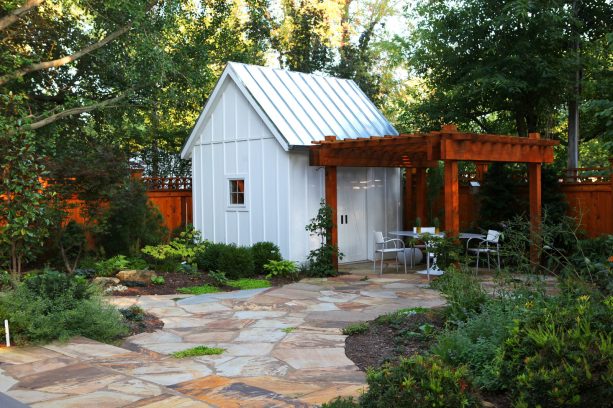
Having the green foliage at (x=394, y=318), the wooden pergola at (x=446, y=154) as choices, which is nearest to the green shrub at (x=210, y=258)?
the wooden pergola at (x=446, y=154)

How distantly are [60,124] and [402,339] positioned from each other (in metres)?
13.5

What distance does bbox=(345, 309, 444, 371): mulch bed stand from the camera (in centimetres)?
564

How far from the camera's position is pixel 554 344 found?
346 centimetres

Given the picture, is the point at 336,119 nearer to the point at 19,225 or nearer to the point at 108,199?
the point at 108,199

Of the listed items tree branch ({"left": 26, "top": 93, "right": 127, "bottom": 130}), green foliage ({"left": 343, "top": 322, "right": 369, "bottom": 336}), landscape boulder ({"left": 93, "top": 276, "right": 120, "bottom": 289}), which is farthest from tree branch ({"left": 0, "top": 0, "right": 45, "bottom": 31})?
green foliage ({"left": 343, "top": 322, "right": 369, "bottom": 336})

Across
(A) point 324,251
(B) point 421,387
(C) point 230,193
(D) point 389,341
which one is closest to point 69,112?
(C) point 230,193

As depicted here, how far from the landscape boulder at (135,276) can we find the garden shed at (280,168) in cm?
300

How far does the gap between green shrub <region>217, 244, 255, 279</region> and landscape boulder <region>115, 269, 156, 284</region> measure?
1.49 m

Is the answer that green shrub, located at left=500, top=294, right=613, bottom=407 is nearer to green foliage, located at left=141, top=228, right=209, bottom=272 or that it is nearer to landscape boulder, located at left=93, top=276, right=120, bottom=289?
landscape boulder, located at left=93, top=276, right=120, bottom=289

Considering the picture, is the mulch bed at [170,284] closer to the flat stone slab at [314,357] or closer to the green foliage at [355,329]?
the green foliage at [355,329]

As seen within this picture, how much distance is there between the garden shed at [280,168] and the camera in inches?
503

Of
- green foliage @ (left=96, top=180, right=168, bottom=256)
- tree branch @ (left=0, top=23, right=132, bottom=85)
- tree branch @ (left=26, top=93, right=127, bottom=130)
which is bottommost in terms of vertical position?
green foliage @ (left=96, top=180, right=168, bottom=256)

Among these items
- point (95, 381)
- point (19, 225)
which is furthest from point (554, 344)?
point (19, 225)

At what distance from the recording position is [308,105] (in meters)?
13.9
